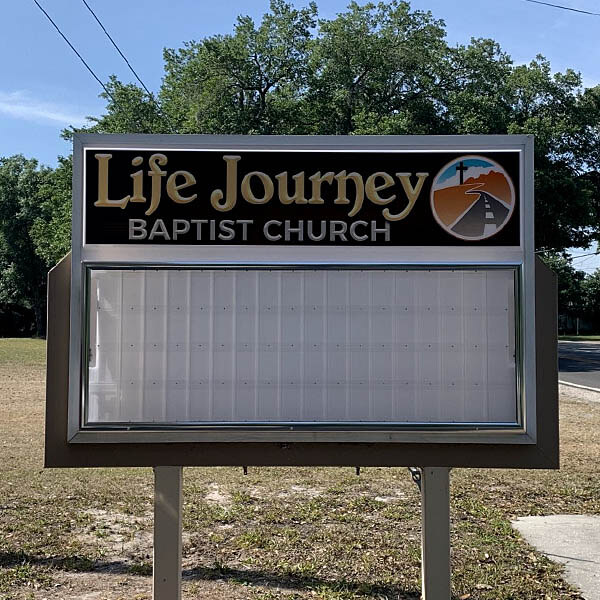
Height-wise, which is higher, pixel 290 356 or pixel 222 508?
pixel 290 356

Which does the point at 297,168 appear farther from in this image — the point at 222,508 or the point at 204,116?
the point at 204,116

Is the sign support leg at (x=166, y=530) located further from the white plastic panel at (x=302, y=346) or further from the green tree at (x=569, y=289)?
the green tree at (x=569, y=289)

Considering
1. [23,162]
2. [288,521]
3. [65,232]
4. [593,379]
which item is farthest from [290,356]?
[23,162]

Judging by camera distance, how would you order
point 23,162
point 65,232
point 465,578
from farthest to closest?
point 23,162 < point 65,232 < point 465,578

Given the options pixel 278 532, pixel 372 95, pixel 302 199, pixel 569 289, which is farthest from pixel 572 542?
pixel 569 289

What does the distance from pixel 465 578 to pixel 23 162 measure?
202 ft

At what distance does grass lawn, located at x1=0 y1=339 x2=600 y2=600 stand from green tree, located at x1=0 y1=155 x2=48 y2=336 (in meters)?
49.5

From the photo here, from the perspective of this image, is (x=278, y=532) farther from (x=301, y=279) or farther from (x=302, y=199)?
(x=302, y=199)

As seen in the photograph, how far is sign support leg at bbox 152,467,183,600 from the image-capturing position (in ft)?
14.8

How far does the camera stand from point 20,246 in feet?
186

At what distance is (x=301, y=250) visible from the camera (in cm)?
443

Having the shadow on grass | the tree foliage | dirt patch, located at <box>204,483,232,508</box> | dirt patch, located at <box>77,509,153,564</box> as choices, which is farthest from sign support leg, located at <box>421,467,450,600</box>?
the tree foliage

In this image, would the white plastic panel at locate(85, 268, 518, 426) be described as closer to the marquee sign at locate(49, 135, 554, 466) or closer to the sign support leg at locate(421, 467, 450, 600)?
the marquee sign at locate(49, 135, 554, 466)

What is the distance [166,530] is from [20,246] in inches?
2228
